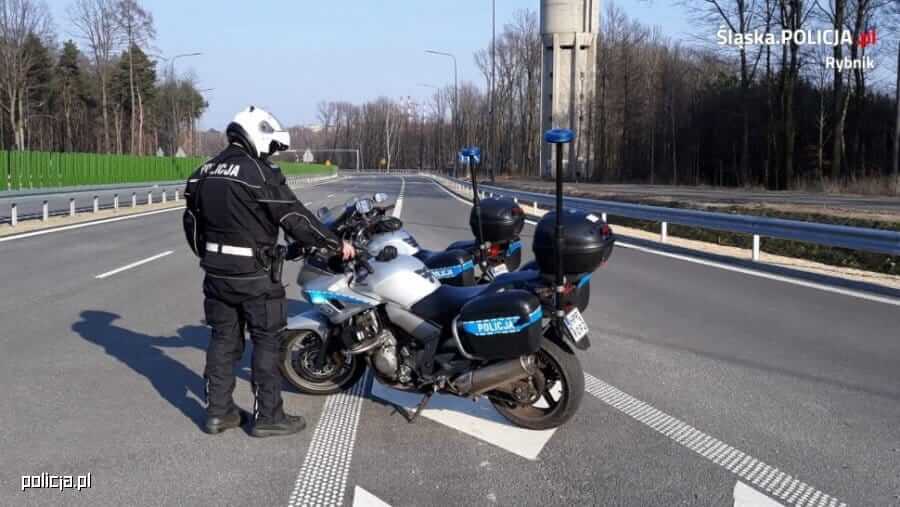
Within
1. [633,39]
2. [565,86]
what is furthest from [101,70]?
[633,39]

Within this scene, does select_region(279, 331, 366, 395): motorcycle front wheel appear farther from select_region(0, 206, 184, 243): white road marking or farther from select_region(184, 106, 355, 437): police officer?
select_region(0, 206, 184, 243): white road marking

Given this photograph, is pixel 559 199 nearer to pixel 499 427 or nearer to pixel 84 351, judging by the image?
pixel 499 427

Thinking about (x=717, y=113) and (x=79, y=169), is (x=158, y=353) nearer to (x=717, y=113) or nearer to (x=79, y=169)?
(x=79, y=169)

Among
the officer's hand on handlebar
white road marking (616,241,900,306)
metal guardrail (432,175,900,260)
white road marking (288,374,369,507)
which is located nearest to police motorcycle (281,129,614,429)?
the officer's hand on handlebar

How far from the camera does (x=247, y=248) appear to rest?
4.49 metres

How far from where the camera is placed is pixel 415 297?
15.9 feet

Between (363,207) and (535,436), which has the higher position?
(363,207)

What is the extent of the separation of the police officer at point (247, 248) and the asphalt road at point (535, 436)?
10.8 inches

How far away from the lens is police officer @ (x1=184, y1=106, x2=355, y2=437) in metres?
4.45

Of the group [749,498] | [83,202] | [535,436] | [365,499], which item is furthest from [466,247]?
[83,202]

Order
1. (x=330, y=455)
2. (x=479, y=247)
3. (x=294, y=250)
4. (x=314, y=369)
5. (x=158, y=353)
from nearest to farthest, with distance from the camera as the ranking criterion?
(x=330, y=455), (x=294, y=250), (x=314, y=369), (x=158, y=353), (x=479, y=247)

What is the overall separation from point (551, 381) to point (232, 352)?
196cm

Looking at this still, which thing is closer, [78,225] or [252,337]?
[252,337]

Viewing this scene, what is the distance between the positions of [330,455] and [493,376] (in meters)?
1.03
